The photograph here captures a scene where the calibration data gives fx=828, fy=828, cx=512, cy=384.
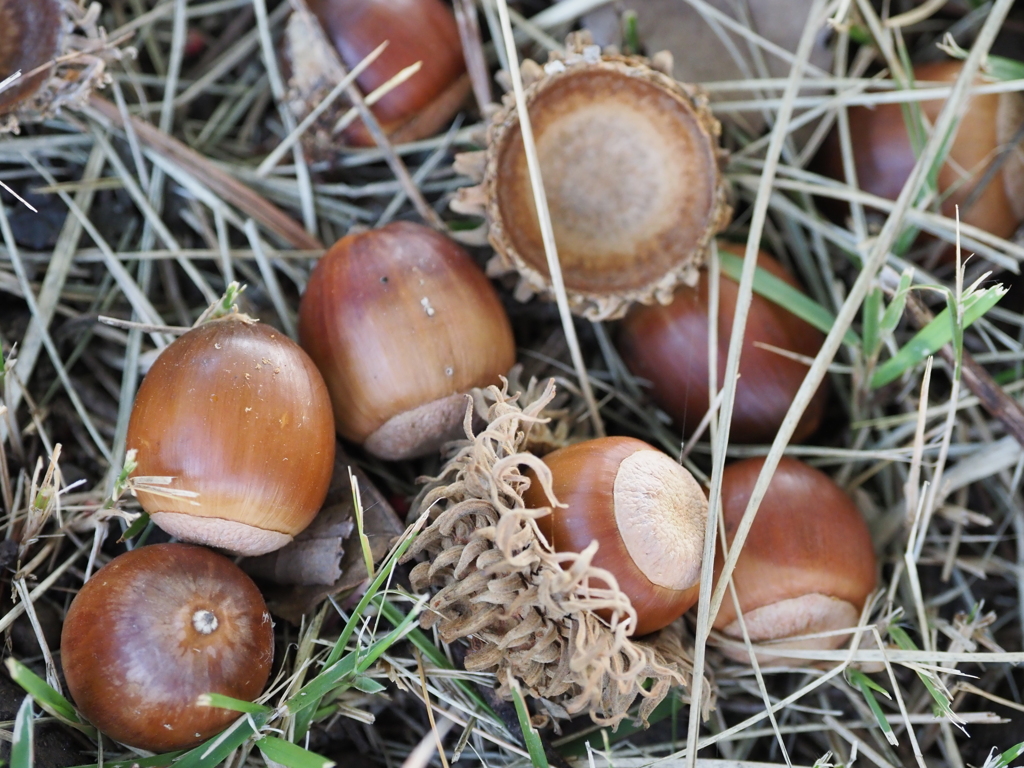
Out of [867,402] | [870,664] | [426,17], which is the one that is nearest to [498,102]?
[426,17]

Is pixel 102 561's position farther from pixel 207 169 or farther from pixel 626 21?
pixel 626 21

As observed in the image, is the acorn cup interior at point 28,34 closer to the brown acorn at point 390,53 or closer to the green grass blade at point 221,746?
the brown acorn at point 390,53

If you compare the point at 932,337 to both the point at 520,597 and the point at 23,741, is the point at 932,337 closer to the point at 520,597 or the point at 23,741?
the point at 520,597

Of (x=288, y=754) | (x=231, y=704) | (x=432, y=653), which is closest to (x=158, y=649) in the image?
(x=231, y=704)

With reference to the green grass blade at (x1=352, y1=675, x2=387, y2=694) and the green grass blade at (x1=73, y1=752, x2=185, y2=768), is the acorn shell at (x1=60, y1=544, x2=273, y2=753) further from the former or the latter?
the green grass blade at (x1=352, y1=675, x2=387, y2=694)

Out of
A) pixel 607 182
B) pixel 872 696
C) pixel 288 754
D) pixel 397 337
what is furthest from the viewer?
pixel 607 182

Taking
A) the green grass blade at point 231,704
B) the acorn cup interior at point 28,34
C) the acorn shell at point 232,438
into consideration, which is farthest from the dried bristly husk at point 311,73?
the green grass blade at point 231,704

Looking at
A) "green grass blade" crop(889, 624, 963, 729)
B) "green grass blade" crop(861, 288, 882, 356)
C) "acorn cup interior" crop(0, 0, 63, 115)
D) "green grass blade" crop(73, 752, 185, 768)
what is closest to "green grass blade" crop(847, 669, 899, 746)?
"green grass blade" crop(889, 624, 963, 729)
